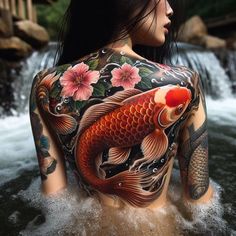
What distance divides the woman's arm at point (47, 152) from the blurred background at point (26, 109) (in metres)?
0.15

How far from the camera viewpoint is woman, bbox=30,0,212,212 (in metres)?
1.27

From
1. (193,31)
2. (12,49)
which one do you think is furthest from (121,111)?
(193,31)

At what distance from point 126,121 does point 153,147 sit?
0.44 ft

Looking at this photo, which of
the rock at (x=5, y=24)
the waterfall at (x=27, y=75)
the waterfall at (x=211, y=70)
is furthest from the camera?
the waterfall at (x=211, y=70)

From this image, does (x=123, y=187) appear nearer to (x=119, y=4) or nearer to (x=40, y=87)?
(x=40, y=87)

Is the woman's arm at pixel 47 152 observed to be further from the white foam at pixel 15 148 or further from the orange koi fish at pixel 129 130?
the white foam at pixel 15 148

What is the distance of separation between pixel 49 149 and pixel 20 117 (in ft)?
13.7

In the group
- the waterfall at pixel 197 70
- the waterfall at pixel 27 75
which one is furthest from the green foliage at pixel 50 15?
the waterfall at pixel 27 75

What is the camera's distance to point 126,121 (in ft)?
4.17

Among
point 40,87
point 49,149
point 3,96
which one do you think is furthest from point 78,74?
point 3,96

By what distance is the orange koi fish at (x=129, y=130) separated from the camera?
1.26 metres

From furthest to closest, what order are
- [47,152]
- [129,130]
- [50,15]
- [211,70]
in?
[50,15] < [211,70] < [47,152] < [129,130]

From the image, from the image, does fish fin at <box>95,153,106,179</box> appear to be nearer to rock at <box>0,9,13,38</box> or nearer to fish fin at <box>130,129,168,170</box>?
fish fin at <box>130,129,168,170</box>

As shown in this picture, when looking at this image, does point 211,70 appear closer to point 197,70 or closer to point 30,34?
point 197,70
